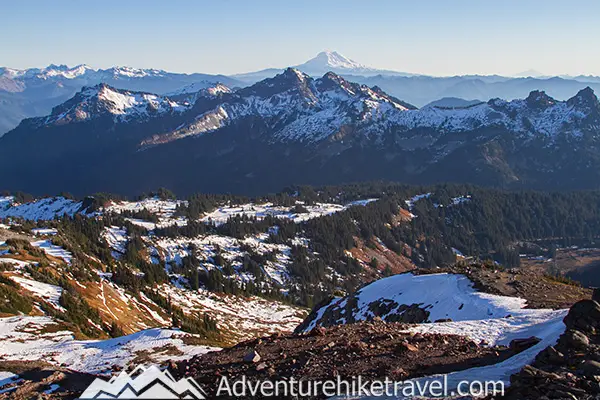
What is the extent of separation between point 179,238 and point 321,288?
61.9 meters

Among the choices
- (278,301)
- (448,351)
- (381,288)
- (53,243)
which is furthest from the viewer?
(278,301)

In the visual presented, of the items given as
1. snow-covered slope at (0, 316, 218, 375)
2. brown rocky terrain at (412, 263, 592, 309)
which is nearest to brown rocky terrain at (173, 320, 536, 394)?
snow-covered slope at (0, 316, 218, 375)

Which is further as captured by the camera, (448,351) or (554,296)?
(554,296)

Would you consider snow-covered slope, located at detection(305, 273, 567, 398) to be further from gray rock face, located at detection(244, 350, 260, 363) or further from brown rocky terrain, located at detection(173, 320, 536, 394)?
gray rock face, located at detection(244, 350, 260, 363)

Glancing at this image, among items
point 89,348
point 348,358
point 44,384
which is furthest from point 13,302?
point 348,358

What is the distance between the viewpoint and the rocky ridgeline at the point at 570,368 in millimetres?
15297

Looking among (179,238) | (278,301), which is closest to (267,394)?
(278,301)

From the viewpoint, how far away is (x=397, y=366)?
2144cm

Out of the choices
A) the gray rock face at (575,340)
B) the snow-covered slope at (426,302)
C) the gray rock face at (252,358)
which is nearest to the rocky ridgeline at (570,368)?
the gray rock face at (575,340)

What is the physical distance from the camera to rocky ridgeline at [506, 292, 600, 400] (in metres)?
15.3

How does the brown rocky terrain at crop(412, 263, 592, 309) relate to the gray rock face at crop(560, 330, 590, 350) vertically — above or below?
below

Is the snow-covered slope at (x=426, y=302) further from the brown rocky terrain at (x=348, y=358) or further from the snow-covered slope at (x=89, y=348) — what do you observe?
the snow-covered slope at (x=89, y=348)

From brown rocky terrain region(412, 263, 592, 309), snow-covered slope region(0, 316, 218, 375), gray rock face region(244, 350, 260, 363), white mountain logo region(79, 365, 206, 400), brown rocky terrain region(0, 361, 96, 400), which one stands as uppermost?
white mountain logo region(79, 365, 206, 400)

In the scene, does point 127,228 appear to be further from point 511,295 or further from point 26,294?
point 511,295
